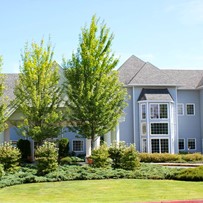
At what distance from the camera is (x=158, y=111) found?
4300 centimetres

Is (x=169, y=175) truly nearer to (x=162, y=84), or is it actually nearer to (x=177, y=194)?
(x=177, y=194)

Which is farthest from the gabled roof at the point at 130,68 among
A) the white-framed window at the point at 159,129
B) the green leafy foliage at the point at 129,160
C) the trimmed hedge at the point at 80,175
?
the trimmed hedge at the point at 80,175

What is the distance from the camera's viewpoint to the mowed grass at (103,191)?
47.8ft

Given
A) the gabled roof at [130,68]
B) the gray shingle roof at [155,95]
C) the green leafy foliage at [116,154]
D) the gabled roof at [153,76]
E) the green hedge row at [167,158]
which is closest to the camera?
the green leafy foliage at [116,154]

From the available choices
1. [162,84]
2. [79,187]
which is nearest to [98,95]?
[79,187]

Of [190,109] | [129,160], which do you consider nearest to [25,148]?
[129,160]

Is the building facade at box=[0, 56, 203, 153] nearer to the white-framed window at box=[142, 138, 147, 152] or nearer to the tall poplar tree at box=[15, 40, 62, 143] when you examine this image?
the white-framed window at box=[142, 138, 147, 152]

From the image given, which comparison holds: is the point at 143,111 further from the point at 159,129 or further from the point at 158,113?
the point at 159,129

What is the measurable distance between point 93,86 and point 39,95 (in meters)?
3.75

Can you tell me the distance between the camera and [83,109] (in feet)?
91.4

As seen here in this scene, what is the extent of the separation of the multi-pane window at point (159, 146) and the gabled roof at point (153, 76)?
5974 mm

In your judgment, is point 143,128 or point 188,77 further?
point 188,77

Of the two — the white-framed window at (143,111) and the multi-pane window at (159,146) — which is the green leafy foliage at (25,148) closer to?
the white-framed window at (143,111)

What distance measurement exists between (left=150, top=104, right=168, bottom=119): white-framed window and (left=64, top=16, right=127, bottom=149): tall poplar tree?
1464 cm
